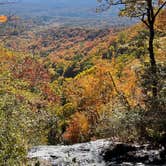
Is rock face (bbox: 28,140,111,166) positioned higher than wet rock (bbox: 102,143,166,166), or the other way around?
wet rock (bbox: 102,143,166,166)

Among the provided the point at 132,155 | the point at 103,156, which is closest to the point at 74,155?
the point at 103,156

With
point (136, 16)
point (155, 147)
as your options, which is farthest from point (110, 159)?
point (136, 16)

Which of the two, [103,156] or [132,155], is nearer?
[132,155]

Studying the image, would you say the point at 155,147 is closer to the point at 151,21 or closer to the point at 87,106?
the point at 151,21

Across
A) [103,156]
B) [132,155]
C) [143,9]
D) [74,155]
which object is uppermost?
[143,9]

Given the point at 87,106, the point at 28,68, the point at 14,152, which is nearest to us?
the point at 14,152

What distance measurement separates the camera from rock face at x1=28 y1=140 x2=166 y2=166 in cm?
2072

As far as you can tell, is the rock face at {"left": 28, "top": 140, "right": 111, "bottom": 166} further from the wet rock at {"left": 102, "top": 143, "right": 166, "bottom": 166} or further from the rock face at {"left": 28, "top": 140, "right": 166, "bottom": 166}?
the wet rock at {"left": 102, "top": 143, "right": 166, "bottom": 166}

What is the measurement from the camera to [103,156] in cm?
2288

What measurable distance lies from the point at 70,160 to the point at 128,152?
3340 mm

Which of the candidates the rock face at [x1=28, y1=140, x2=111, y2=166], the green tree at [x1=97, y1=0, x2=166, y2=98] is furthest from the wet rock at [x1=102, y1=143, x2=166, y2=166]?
the green tree at [x1=97, y1=0, x2=166, y2=98]

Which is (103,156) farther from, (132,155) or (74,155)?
(74,155)

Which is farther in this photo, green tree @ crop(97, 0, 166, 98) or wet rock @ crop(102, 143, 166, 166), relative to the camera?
green tree @ crop(97, 0, 166, 98)

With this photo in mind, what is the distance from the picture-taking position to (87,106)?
65625 mm
